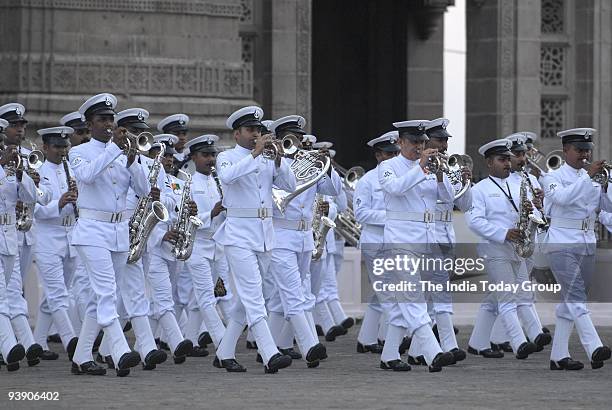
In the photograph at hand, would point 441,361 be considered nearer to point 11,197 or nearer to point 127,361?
point 127,361

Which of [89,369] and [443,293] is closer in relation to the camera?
[89,369]

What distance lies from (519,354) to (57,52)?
884cm

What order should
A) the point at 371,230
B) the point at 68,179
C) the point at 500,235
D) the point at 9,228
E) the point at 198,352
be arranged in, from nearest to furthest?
the point at 9,228
the point at 68,179
the point at 500,235
the point at 198,352
the point at 371,230

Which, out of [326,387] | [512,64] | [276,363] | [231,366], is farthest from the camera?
[512,64]

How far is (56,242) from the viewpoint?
17109 millimetres

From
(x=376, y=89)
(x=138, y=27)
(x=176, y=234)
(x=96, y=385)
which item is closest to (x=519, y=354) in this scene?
(x=176, y=234)

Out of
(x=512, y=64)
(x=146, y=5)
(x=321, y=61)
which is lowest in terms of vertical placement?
(x=512, y=64)

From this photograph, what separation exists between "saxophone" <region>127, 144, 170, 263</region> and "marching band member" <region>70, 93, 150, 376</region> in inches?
11.3

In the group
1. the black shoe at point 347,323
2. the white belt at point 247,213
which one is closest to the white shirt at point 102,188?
the white belt at point 247,213

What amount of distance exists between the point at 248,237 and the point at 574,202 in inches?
110

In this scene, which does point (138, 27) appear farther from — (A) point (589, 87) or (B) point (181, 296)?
(A) point (589, 87)

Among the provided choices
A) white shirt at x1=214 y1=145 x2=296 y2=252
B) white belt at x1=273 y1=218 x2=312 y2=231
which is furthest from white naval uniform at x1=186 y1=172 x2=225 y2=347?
white shirt at x1=214 y1=145 x2=296 y2=252

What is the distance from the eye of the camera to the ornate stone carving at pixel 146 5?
23719 mm

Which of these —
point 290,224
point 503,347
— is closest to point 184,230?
point 290,224
